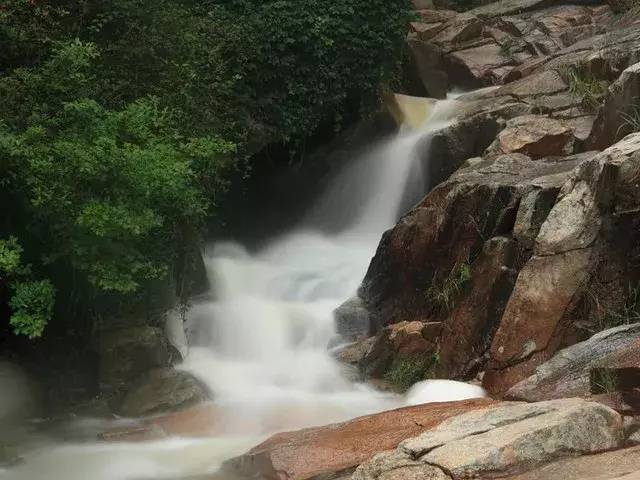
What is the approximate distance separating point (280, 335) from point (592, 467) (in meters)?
7.62

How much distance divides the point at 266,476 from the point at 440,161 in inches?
363

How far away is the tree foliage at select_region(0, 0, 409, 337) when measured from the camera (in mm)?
8438

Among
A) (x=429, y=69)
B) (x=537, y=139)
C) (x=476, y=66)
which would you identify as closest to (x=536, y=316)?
(x=537, y=139)

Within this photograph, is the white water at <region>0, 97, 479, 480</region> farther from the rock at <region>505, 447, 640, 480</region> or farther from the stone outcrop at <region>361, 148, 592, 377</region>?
the rock at <region>505, 447, 640, 480</region>

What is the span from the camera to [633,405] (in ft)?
17.7

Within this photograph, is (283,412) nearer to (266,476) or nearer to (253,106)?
(266,476)

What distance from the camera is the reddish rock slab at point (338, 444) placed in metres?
6.14

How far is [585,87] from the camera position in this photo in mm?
13711

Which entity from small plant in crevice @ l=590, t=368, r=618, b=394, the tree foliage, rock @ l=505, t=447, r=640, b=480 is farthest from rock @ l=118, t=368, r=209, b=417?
rock @ l=505, t=447, r=640, b=480

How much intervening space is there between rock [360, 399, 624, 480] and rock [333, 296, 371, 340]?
6.18 meters

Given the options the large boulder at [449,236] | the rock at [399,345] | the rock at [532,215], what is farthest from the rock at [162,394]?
the rock at [532,215]

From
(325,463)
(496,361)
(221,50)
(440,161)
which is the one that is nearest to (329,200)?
(440,161)

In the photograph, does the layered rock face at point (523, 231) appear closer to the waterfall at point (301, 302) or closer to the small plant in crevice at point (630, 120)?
the small plant in crevice at point (630, 120)

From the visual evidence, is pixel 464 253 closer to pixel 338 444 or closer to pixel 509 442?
pixel 338 444
